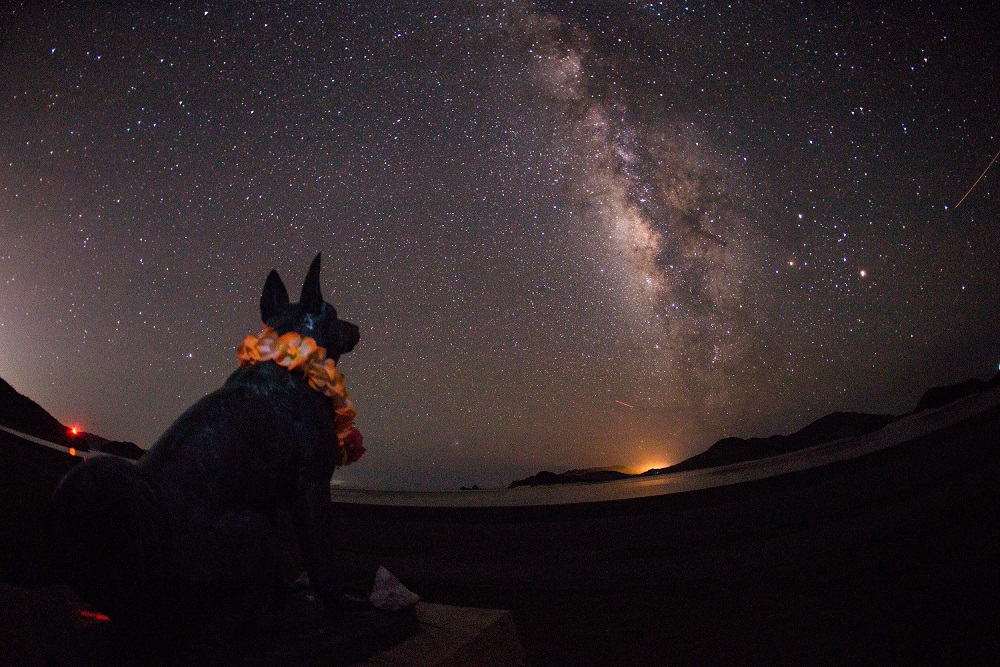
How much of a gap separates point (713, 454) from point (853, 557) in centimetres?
3704

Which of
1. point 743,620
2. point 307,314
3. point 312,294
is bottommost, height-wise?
point 743,620

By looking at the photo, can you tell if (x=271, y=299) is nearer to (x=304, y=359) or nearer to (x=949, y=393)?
(x=304, y=359)

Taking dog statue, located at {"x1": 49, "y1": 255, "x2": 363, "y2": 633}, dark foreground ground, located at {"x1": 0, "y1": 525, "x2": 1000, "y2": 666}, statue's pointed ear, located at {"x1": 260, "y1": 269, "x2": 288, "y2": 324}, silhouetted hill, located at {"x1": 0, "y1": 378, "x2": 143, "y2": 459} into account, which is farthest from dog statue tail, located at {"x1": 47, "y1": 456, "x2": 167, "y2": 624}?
silhouetted hill, located at {"x1": 0, "y1": 378, "x2": 143, "y2": 459}

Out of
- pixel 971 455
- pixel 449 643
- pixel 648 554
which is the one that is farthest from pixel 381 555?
pixel 971 455

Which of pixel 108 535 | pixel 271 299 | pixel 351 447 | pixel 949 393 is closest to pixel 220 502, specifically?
pixel 108 535

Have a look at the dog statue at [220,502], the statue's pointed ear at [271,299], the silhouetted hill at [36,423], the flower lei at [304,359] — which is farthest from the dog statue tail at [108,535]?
the silhouetted hill at [36,423]

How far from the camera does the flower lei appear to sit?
2.71 m

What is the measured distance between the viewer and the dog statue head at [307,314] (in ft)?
9.66

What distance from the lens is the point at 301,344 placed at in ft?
9.12

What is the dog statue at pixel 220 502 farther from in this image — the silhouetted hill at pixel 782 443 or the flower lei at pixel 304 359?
the silhouetted hill at pixel 782 443

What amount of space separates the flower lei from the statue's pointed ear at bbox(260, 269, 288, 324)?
0.16 metres

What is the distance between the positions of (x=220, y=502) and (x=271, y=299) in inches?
53.5

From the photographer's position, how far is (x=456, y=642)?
258cm

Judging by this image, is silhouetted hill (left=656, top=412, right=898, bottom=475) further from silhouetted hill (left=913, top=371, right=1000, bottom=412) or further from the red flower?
the red flower
